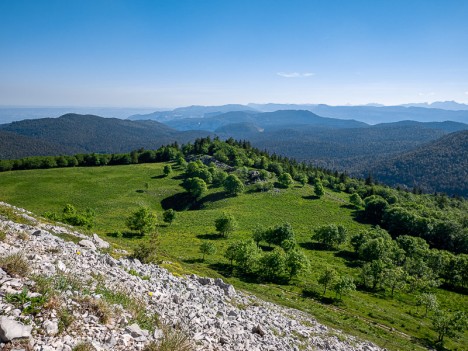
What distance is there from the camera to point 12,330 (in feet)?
24.8

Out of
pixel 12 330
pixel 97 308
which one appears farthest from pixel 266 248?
pixel 12 330

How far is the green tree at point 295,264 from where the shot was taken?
144ft

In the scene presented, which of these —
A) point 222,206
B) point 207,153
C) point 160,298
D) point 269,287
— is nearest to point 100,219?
point 222,206

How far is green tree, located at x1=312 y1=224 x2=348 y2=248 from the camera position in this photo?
6788cm

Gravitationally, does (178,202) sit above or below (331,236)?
above

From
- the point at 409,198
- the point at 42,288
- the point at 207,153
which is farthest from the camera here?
the point at 207,153

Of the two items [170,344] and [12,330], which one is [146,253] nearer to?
[170,344]

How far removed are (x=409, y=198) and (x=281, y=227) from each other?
84.7 metres

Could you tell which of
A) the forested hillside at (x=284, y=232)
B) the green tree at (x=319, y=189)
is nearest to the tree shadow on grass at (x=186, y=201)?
the forested hillside at (x=284, y=232)

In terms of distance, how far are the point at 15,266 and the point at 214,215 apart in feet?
242

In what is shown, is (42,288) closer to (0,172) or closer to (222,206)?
(222,206)

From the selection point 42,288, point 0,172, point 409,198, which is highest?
point 42,288

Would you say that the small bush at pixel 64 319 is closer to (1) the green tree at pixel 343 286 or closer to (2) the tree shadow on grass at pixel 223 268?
(2) the tree shadow on grass at pixel 223 268

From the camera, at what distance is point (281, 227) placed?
207 ft
